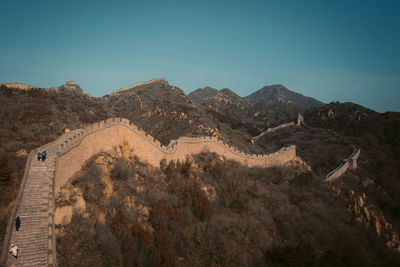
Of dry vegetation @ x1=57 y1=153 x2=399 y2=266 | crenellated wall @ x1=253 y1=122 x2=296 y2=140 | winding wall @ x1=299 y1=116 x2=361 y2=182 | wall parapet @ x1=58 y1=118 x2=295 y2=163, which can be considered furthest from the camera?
crenellated wall @ x1=253 y1=122 x2=296 y2=140

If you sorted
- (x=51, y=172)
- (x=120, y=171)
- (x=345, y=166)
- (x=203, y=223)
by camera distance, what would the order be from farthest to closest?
1. (x=345, y=166)
2. (x=203, y=223)
3. (x=120, y=171)
4. (x=51, y=172)

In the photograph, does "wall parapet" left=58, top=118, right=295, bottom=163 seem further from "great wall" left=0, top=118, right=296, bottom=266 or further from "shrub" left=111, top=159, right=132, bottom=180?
"shrub" left=111, top=159, right=132, bottom=180

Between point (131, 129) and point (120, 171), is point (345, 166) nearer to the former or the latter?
point (131, 129)

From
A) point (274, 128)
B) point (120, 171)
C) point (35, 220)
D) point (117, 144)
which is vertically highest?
point (274, 128)

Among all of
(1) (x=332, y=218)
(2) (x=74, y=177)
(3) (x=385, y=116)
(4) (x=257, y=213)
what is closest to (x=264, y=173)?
(1) (x=332, y=218)

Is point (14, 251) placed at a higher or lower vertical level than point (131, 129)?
lower

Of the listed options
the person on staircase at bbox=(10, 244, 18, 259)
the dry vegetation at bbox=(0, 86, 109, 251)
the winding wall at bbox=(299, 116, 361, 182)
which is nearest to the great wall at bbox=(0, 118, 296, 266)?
the person on staircase at bbox=(10, 244, 18, 259)

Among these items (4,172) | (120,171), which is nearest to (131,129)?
(120,171)
